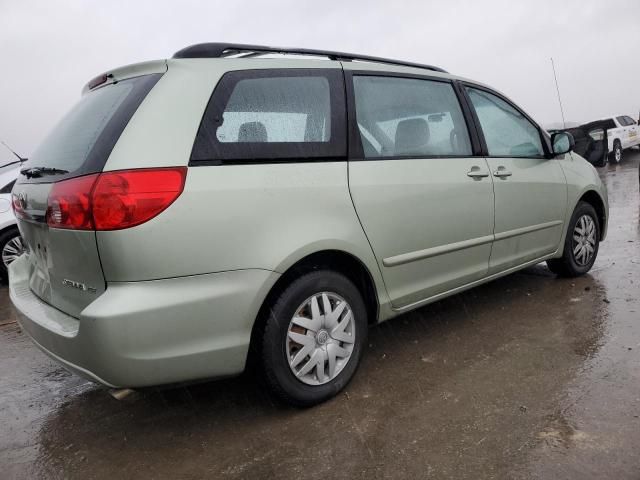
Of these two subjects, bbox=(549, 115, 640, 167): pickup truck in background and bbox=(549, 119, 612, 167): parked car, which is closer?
bbox=(549, 119, 612, 167): parked car

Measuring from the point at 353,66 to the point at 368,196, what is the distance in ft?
2.52

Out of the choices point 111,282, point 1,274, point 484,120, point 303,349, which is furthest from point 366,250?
point 1,274

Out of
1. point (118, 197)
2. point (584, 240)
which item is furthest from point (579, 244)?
point (118, 197)

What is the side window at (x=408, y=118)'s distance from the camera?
276 centimetres

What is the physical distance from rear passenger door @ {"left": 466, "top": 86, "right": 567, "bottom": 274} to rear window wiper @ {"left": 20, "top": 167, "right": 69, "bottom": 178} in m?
2.54

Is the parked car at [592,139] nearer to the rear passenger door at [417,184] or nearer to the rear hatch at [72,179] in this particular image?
the rear passenger door at [417,184]

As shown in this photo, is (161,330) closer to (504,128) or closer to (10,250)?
(504,128)

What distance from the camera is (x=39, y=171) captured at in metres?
2.33

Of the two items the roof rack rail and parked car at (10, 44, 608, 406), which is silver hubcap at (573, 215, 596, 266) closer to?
parked car at (10, 44, 608, 406)

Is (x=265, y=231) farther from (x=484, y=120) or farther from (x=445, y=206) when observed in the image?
(x=484, y=120)

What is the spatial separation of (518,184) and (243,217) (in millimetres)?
2240

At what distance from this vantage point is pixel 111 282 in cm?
195

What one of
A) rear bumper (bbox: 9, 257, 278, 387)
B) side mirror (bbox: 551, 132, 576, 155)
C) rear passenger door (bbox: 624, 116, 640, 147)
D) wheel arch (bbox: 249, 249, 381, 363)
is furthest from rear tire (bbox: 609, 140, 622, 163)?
rear bumper (bbox: 9, 257, 278, 387)

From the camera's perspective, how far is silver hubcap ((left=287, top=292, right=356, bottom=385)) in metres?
2.36
